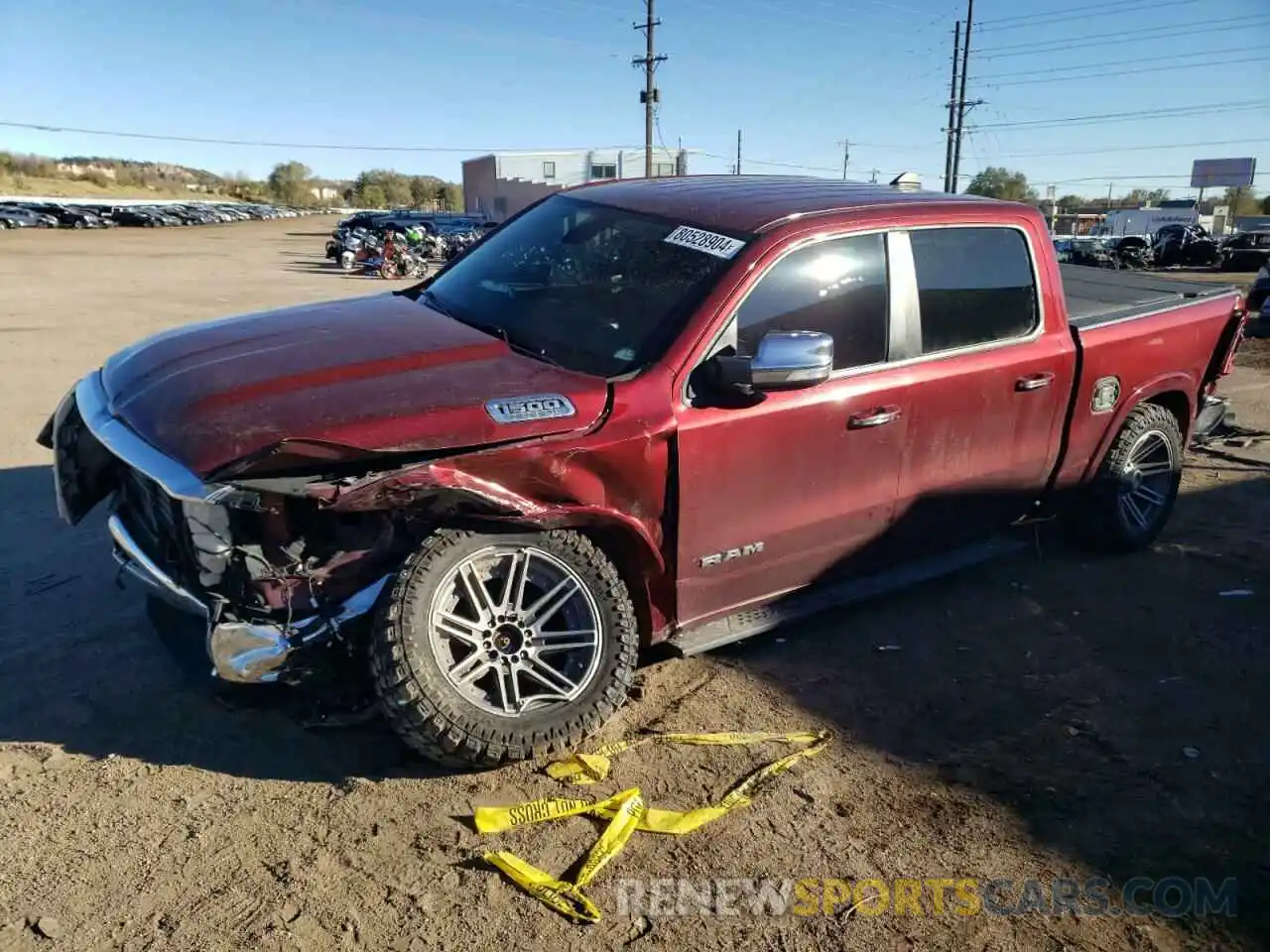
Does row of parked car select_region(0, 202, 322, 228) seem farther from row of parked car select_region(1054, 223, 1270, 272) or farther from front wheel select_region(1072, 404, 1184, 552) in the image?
front wheel select_region(1072, 404, 1184, 552)

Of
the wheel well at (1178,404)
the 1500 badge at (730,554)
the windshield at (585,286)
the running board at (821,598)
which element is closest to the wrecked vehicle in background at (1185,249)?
the wheel well at (1178,404)

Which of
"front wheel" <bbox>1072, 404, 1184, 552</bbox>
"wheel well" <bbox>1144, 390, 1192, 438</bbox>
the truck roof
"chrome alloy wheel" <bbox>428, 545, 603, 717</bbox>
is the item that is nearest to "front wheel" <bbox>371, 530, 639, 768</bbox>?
"chrome alloy wheel" <bbox>428, 545, 603, 717</bbox>

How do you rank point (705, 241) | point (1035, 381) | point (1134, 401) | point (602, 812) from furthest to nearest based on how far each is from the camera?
point (1134, 401)
point (1035, 381)
point (705, 241)
point (602, 812)

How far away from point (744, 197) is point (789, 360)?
113 cm

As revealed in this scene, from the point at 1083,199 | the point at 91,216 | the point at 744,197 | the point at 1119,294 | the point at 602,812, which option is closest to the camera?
the point at 602,812

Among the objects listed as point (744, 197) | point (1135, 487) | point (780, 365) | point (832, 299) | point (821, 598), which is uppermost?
point (744, 197)

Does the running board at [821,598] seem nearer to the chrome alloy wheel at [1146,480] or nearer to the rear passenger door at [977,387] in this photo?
the rear passenger door at [977,387]

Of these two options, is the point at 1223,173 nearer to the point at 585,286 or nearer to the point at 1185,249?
the point at 1185,249

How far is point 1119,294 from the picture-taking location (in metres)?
5.52

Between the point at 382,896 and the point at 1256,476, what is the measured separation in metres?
6.59

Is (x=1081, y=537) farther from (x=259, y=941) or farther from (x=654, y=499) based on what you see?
(x=259, y=941)

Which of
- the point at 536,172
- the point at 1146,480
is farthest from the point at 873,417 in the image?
the point at 536,172

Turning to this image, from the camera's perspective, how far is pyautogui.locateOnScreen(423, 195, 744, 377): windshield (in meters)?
3.43

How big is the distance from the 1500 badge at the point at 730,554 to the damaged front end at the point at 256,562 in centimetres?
109
